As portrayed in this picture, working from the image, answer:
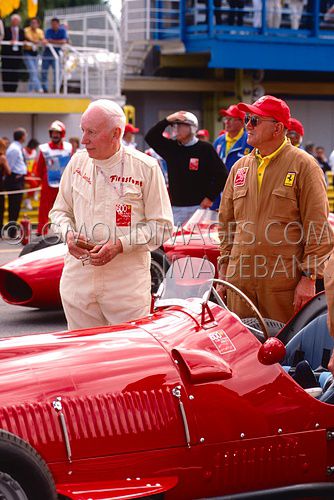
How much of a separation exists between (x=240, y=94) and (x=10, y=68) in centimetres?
677

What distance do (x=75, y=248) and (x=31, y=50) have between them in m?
17.6

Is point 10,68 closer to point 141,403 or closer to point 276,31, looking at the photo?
point 276,31

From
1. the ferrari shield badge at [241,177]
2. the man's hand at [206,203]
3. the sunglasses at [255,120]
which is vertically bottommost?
the man's hand at [206,203]

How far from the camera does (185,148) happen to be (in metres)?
9.63

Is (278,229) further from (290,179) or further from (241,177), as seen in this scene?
(241,177)

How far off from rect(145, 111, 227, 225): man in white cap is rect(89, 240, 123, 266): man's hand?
463 cm

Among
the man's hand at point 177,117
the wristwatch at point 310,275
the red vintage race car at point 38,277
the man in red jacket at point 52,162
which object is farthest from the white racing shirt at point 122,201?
the man in red jacket at point 52,162

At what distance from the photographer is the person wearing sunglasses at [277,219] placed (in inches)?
210

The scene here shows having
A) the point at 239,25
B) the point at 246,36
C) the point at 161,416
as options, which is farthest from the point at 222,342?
the point at 239,25

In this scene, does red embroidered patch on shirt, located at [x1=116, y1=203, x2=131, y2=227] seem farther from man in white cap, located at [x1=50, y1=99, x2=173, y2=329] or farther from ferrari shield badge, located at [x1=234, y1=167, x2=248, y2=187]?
ferrari shield badge, located at [x1=234, y1=167, x2=248, y2=187]

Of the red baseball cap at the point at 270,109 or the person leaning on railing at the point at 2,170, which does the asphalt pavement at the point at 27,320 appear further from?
the person leaning on railing at the point at 2,170

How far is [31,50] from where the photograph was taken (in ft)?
71.3

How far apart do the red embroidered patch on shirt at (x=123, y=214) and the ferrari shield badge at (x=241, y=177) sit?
839 mm

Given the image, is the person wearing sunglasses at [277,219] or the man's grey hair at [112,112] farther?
the person wearing sunglasses at [277,219]
